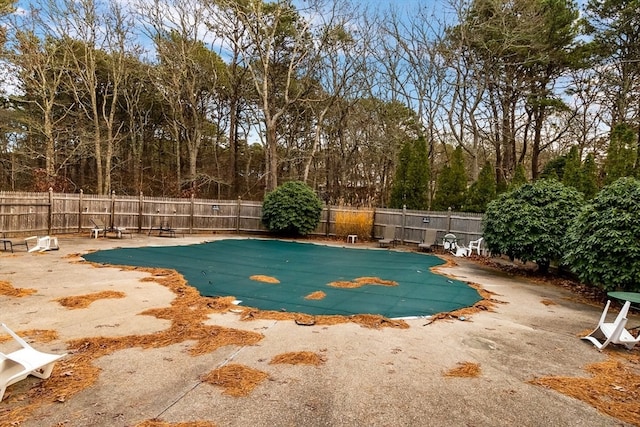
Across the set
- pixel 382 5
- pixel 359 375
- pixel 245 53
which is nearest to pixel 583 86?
pixel 382 5

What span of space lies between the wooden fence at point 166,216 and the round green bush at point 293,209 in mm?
821

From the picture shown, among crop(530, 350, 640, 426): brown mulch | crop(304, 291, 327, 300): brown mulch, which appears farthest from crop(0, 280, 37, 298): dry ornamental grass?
crop(530, 350, 640, 426): brown mulch

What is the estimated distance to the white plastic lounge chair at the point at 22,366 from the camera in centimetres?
242

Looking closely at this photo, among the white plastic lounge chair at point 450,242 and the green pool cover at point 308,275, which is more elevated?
the white plastic lounge chair at point 450,242

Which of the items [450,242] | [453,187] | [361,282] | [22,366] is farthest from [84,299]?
[453,187]

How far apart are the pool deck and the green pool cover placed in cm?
69

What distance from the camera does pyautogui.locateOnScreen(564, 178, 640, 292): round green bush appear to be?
5.62 metres

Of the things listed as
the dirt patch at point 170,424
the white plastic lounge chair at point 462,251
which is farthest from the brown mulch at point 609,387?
the white plastic lounge chair at point 462,251

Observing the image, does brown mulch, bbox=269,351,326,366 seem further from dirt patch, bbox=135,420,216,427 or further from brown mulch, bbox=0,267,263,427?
dirt patch, bbox=135,420,216,427

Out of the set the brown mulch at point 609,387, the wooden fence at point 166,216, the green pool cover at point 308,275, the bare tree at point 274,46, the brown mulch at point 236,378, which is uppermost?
the bare tree at point 274,46

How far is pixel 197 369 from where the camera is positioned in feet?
9.81

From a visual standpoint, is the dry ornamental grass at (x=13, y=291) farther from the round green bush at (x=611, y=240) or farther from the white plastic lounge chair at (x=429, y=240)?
the white plastic lounge chair at (x=429, y=240)

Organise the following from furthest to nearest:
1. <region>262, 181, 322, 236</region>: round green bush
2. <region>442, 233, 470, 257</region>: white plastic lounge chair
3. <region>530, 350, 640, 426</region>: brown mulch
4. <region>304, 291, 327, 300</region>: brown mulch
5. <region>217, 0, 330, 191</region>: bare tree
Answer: <region>217, 0, 330, 191</region>: bare tree < <region>262, 181, 322, 236</region>: round green bush < <region>442, 233, 470, 257</region>: white plastic lounge chair < <region>304, 291, 327, 300</region>: brown mulch < <region>530, 350, 640, 426</region>: brown mulch

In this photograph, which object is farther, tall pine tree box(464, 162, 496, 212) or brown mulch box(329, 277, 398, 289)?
tall pine tree box(464, 162, 496, 212)
